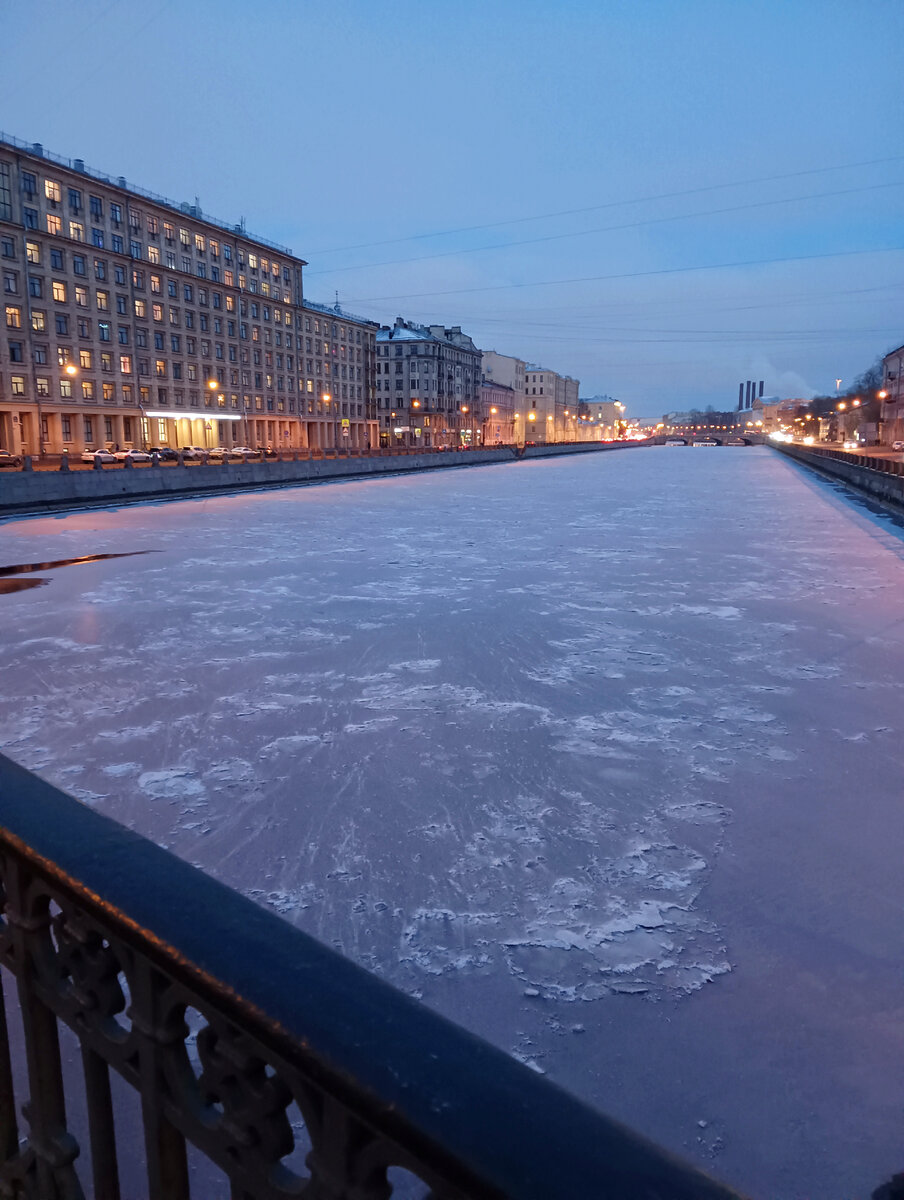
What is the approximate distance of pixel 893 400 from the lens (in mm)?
98188

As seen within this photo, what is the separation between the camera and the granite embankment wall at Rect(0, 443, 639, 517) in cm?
2658

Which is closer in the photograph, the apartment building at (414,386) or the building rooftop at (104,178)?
the building rooftop at (104,178)

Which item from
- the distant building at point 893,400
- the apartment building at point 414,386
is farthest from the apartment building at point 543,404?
the distant building at point 893,400

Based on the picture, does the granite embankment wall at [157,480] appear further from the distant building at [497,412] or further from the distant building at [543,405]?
the distant building at [543,405]

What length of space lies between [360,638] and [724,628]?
445 cm

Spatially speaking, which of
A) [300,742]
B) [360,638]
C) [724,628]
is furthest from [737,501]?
[300,742]

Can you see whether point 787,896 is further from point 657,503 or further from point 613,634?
point 657,503

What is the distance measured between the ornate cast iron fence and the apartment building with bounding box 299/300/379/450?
88887mm

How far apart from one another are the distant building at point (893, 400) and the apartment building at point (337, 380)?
191 ft

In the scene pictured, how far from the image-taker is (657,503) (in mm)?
31891

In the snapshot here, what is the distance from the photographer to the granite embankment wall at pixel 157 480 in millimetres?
26578

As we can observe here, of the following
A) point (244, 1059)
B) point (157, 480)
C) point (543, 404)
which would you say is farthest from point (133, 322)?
point (543, 404)

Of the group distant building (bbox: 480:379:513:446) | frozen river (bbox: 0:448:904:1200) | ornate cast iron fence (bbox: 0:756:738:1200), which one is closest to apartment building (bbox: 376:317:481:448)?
distant building (bbox: 480:379:513:446)

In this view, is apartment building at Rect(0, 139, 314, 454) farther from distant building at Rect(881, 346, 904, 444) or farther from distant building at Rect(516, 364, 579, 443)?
distant building at Rect(516, 364, 579, 443)
